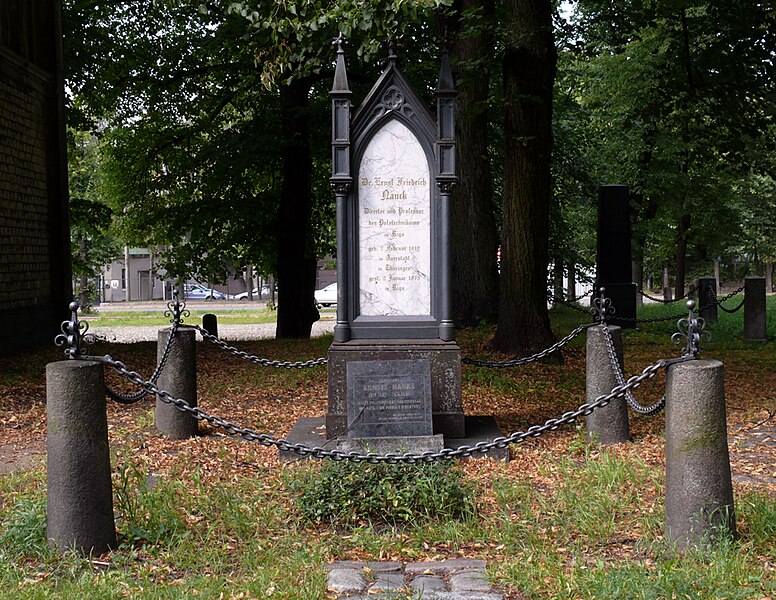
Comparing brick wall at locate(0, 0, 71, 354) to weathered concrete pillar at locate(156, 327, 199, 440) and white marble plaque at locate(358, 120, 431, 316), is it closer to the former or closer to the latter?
weathered concrete pillar at locate(156, 327, 199, 440)

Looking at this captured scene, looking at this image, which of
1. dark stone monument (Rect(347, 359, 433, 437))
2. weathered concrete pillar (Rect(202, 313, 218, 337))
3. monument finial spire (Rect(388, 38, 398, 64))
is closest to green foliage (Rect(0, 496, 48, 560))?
dark stone monument (Rect(347, 359, 433, 437))

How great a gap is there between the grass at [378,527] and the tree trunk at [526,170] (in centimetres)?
427

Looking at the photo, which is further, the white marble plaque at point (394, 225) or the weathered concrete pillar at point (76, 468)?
the white marble plaque at point (394, 225)

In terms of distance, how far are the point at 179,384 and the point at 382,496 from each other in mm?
3553

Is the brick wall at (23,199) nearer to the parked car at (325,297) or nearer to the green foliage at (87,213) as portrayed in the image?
the green foliage at (87,213)

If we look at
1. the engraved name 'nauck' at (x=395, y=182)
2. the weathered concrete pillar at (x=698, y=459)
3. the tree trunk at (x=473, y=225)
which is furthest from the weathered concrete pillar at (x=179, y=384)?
the tree trunk at (x=473, y=225)

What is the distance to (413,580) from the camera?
15.1 feet

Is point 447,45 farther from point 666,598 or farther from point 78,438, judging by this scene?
point 666,598

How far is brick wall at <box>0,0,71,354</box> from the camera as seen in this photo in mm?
14688

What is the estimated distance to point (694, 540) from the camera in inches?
191

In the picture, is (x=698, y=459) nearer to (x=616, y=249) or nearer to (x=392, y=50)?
(x=392, y=50)

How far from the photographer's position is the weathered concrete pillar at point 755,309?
1650 cm

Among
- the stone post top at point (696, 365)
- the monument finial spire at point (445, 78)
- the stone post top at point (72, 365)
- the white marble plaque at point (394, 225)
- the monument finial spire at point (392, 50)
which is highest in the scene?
the monument finial spire at point (392, 50)

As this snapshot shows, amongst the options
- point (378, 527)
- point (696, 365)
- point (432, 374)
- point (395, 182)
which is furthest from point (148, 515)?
point (395, 182)
